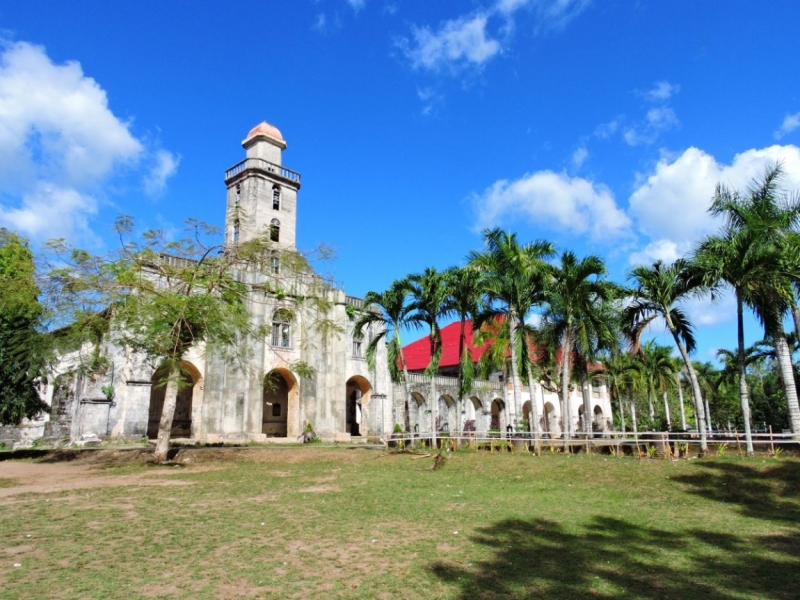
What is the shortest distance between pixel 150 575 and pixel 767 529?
7.87 meters

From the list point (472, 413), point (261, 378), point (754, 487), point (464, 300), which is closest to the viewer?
point (754, 487)

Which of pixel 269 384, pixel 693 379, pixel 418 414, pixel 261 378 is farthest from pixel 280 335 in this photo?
pixel 693 379

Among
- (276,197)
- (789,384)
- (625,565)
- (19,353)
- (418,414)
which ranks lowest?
(625,565)

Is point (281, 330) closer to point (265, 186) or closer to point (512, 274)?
point (265, 186)

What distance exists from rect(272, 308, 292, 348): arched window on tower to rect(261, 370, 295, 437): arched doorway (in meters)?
2.17

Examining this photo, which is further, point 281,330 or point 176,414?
point 176,414

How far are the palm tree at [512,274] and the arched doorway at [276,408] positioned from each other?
15182mm

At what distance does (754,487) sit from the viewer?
35.9 ft

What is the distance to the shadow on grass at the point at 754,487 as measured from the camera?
30.7 feet

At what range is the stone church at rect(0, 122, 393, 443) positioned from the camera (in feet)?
74.0

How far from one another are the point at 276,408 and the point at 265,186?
39.9 feet

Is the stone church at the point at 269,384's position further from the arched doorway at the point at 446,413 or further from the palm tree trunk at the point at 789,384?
the palm tree trunk at the point at 789,384

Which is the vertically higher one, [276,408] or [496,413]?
[276,408]

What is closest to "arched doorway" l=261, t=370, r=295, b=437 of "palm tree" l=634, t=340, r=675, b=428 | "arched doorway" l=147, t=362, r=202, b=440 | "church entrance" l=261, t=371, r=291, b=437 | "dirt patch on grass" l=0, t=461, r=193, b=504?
"church entrance" l=261, t=371, r=291, b=437
